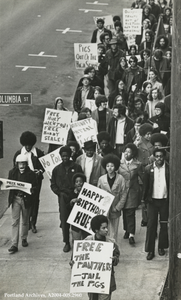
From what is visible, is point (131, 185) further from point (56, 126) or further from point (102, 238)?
point (102, 238)

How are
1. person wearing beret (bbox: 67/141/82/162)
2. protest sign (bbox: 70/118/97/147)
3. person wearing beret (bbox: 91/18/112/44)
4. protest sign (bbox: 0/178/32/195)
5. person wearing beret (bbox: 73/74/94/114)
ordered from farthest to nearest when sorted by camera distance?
person wearing beret (bbox: 91/18/112/44) → person wearing beret (bbox: 73/74/94/114) → protest sign (bbox: 70/118/97/147) → person wearing beret (bbox: 67/141/82/162) → protest sign (bbox: 0/178/32/195)

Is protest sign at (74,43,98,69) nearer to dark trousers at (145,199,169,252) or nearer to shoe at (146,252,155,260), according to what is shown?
dark trousers at (145,199,169,252)

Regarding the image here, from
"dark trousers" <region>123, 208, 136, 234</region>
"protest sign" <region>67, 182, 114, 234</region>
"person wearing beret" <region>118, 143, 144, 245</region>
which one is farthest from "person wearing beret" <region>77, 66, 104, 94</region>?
"protest sign" <region>67, 182, 114, 234</region>

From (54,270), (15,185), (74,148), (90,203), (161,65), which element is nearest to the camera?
(90,203)

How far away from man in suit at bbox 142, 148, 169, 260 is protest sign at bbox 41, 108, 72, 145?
225cm

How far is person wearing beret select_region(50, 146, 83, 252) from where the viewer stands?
415 inches

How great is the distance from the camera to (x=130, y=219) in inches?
423

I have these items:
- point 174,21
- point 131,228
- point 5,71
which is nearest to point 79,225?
point 131,228

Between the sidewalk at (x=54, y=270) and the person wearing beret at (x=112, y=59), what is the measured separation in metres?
4.86

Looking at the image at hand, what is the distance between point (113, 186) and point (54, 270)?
130 cm

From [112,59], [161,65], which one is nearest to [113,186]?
[161,65]

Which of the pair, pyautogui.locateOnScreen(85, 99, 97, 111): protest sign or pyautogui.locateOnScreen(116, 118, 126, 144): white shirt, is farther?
pyautogui.locateOnScreen(85, 99, 97, 111): protest sign

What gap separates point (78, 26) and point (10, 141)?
10.8 meters

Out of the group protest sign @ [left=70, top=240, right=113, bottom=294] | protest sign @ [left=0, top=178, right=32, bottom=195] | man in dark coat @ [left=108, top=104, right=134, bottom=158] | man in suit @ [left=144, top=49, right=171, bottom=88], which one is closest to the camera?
protest sign @ [left=70, top=240, right=113, bottom=294]
